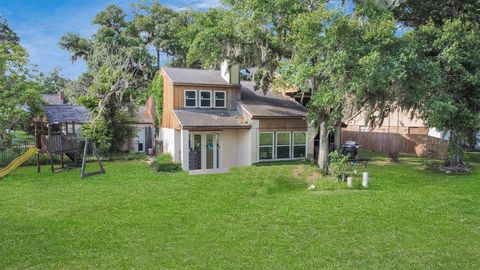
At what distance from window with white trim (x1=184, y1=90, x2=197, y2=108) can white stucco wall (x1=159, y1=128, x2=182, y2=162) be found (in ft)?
5.37

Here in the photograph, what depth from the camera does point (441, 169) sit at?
54.7 ft

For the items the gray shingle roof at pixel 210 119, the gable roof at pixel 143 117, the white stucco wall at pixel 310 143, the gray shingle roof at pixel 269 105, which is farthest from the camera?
the gable roof at pixel 143 117

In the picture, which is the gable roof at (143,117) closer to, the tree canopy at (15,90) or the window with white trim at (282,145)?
the tree canopy at (15,90)

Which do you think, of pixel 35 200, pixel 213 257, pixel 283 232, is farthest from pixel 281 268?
pixel 35 200

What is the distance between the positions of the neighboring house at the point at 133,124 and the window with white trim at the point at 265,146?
827 cm

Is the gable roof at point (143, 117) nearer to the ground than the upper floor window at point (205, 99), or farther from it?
nearer to the ground

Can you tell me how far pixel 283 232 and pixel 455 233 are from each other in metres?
3.81

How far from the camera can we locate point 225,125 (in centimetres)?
1695

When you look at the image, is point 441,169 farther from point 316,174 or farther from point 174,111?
point 174,111

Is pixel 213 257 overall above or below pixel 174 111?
below

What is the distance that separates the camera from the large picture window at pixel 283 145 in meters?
18.1

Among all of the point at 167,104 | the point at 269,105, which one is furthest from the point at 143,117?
the point at 269,105

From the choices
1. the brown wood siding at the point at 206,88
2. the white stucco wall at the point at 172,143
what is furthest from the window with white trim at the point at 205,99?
the white stucco wall at the point at 172,143

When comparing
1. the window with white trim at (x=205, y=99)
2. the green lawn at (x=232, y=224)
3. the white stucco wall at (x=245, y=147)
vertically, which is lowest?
the green lawn at (x=232, y=224)
